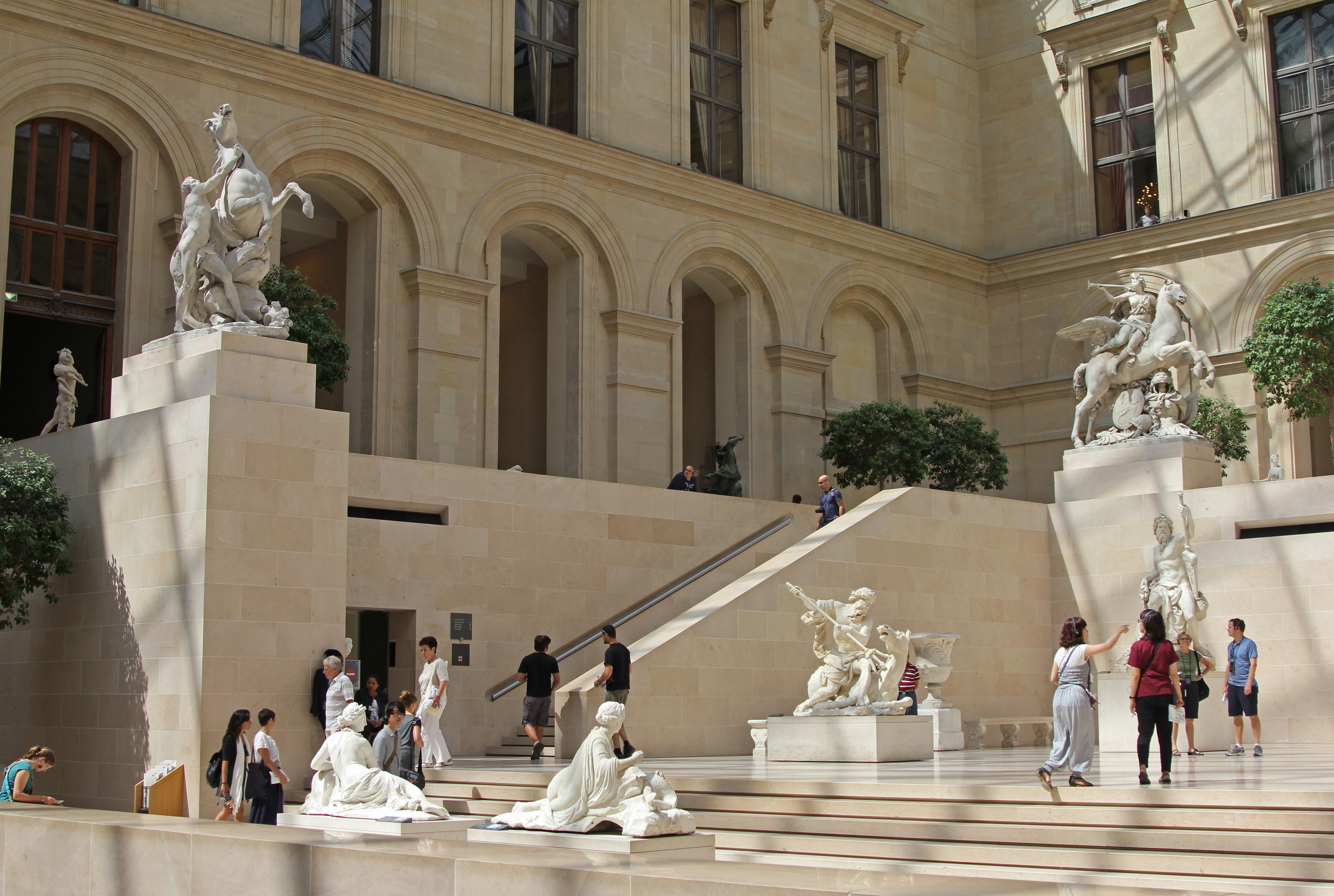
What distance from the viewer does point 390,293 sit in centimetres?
2650

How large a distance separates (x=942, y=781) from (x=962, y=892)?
21.8 ft

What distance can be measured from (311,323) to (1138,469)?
13.7 meters

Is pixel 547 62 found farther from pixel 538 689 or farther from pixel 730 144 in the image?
pixel 538 689

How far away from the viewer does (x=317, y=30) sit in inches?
1051

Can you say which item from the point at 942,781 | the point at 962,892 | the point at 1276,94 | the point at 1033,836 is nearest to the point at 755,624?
the point at 942,781

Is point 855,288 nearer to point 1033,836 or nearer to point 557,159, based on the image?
point 557,159

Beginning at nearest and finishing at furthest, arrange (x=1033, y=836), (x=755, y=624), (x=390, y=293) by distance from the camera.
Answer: (x=1033, y=836) → (x=755, y=624) → (x=390, y=293)

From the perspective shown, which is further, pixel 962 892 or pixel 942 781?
pixel 942 781

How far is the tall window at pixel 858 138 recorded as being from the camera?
35.7m

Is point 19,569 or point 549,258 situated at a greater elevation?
point 549,258

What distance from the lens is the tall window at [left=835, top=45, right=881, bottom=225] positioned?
35.7m

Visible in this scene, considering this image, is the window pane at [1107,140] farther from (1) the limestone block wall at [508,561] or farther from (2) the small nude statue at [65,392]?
(2) the small nude statue at [65,392]

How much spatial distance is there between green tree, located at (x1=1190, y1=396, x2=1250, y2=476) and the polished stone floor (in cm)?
1279

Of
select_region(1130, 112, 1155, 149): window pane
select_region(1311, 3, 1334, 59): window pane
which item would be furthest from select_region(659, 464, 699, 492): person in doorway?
select_region(1311, 3, 1334, 59): window pane
